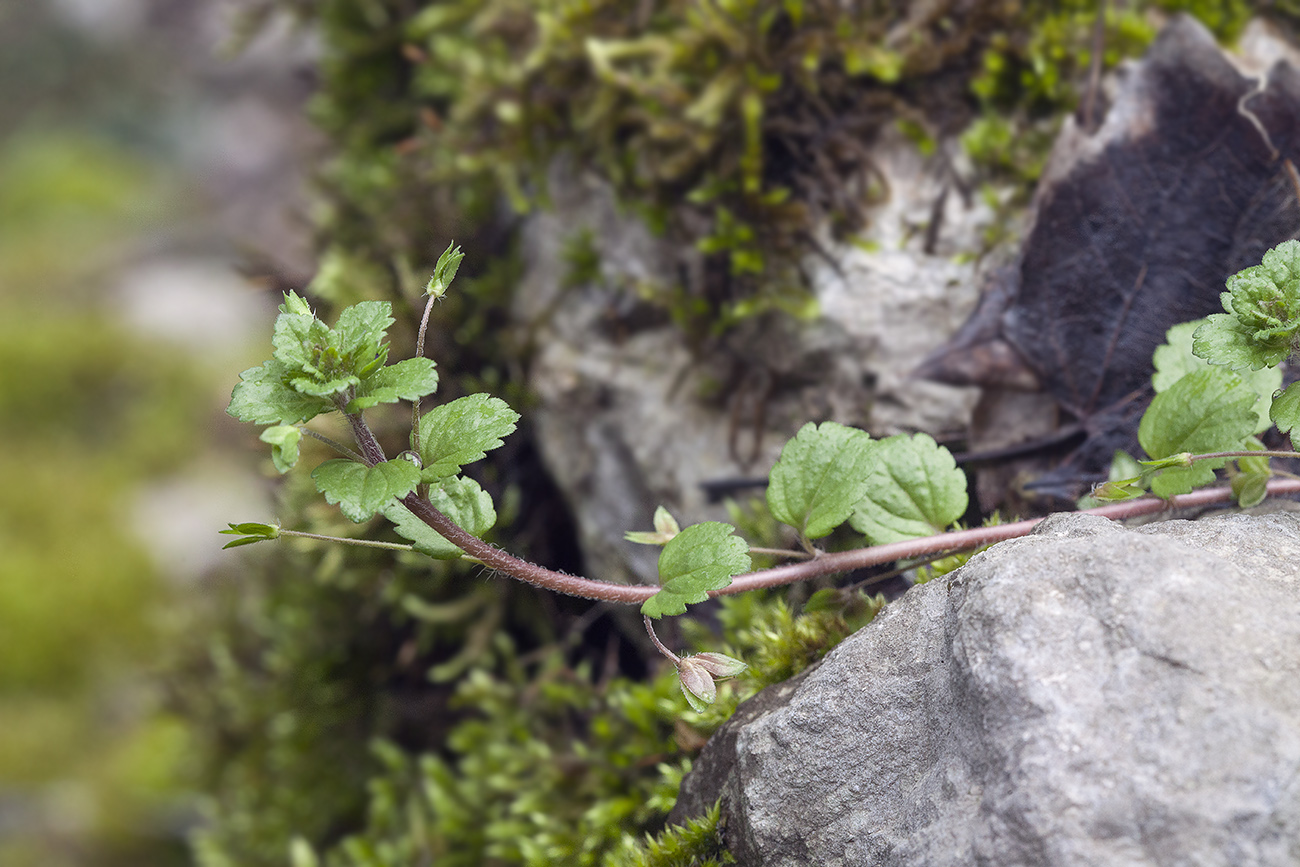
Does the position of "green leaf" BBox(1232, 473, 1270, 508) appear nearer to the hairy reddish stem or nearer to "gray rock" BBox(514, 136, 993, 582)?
the hairy reddish stem

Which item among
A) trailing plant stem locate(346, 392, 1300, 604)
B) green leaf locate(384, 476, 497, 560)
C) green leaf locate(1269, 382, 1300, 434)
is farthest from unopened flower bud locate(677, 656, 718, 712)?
green leaf locate(1269, 382, 1300, 434)

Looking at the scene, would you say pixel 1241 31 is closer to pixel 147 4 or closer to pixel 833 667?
pixel 833 667

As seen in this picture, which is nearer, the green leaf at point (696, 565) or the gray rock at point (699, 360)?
the green leaf at point (696, 565)

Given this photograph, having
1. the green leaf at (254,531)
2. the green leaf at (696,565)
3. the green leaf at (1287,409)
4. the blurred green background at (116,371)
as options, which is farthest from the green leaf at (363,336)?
the blurred green background at (116,371)

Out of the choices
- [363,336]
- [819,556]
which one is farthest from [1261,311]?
[363,336]

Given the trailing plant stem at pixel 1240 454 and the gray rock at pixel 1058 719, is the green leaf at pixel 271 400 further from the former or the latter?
the trailing plant stem at pixel 1240 454
